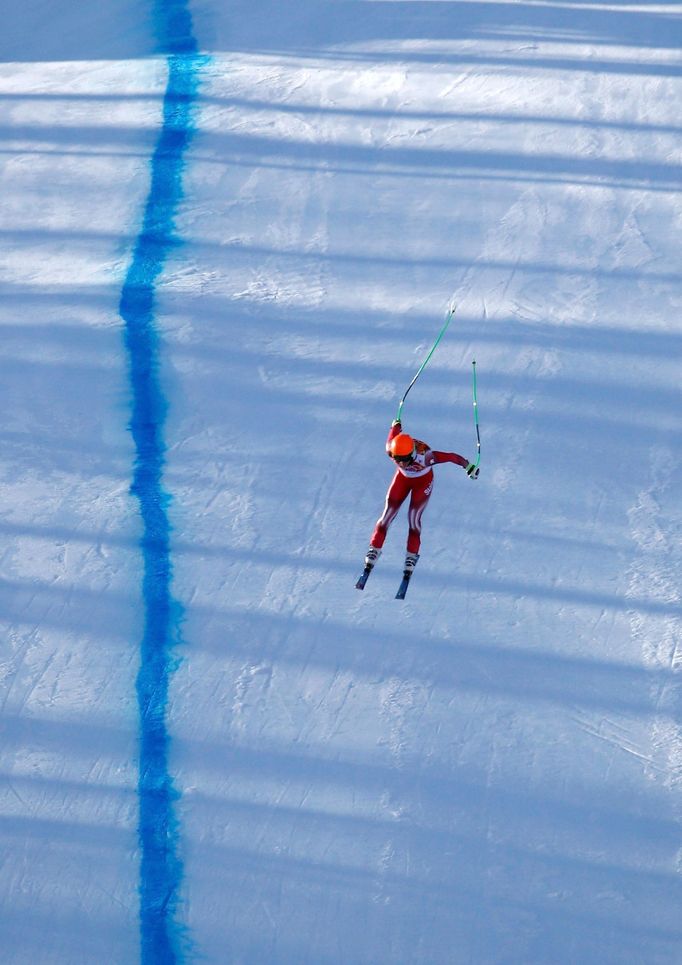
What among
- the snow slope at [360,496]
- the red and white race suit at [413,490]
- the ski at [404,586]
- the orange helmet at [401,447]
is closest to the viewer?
the orange helmet at [401,447]

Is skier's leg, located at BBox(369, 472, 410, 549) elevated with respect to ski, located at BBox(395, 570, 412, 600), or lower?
elevated

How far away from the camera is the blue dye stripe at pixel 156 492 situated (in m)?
8.05

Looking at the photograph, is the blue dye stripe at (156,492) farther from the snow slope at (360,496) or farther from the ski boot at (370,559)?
the ski boot at (370,559)

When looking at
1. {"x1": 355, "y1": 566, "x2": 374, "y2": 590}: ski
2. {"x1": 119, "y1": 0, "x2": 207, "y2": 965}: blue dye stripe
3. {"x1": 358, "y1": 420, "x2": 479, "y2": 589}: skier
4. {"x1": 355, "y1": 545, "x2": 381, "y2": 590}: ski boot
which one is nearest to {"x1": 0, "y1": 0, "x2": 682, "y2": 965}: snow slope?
{"x1": 119, "y1": 0, "x2": 207, "y2": 965}: blue dye stripe

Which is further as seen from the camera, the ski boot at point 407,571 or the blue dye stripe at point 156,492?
the ski boot at point 407,571

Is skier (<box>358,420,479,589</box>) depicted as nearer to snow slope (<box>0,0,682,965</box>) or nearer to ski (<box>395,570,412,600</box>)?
ski (<box>395,570,412,600</box>)

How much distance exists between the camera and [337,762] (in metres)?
8.29

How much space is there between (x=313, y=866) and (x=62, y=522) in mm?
2953

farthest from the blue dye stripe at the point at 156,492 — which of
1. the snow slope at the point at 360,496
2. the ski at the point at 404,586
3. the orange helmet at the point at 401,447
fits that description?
the orange helmet at the point at 401,447

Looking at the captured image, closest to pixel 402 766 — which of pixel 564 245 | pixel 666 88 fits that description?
pixel 564 245

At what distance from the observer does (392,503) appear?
26.7 ft

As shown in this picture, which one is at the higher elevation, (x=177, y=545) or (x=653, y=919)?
(x=177, y=545)

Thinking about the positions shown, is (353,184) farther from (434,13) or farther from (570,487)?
(570,487)

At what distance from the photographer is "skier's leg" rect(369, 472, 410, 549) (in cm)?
806
